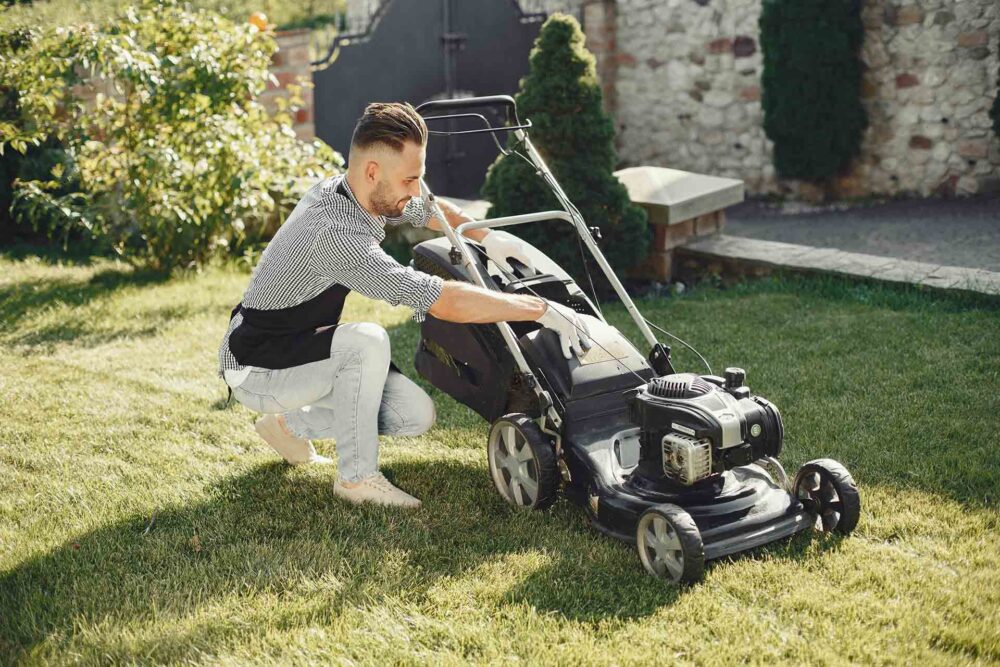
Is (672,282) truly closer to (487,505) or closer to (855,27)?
(855,27)

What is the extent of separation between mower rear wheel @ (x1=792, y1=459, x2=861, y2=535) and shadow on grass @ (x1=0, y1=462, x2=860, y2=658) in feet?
0.42

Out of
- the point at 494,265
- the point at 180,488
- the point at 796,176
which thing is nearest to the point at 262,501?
the point at 180,488

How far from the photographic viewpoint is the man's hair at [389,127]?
3084 mm

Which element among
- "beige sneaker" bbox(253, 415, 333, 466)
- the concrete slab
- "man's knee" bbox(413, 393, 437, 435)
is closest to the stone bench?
the concrete slab

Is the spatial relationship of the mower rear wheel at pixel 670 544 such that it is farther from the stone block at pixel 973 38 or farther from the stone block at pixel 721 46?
the stone block at pixel 721 46

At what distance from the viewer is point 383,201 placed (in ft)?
10.6

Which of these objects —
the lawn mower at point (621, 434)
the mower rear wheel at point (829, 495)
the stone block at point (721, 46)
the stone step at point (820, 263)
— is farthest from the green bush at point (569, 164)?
the mower rear wheel at point (829, 495)

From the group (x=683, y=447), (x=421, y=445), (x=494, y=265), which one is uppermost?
(x=494, y=265)

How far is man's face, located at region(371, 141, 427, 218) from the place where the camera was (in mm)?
3141

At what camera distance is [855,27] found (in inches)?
297

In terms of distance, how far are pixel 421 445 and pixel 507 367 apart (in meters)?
0.68

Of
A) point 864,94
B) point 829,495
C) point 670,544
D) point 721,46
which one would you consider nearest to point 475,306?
point 670,544

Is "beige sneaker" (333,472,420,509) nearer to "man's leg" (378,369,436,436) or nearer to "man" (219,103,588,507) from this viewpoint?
"man" (219,103,588,507)

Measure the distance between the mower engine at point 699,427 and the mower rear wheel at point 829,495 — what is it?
20 centimetres
